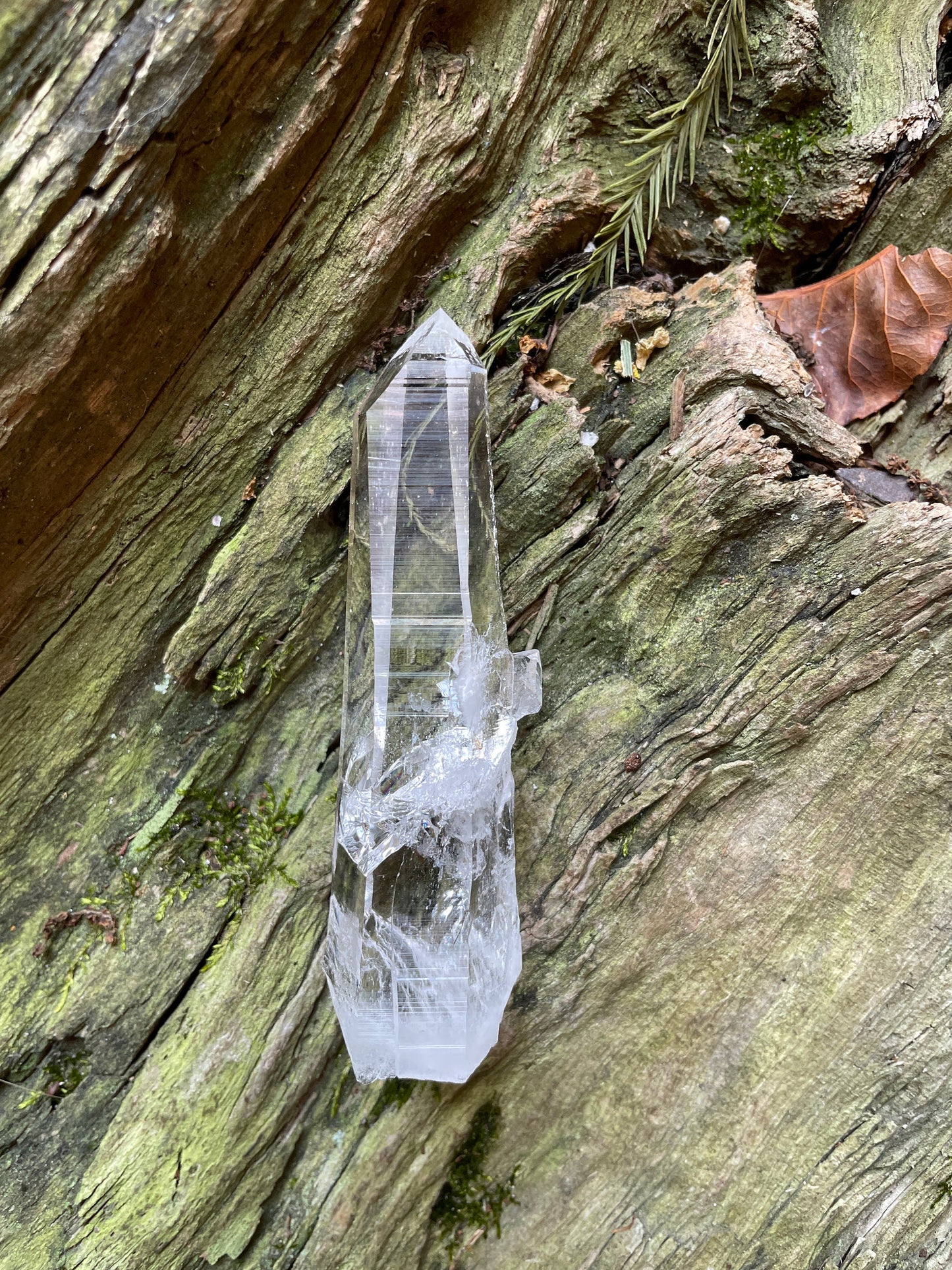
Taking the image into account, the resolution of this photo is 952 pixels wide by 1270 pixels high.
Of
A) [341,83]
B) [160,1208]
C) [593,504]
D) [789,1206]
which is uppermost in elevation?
[341,83]

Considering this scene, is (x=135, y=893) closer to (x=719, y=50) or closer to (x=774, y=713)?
(x=774, y=713)

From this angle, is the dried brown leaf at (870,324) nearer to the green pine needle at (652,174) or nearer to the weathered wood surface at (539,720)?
the weathered wood surface at (539,720)

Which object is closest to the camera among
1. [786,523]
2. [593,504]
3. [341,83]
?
[341,83]

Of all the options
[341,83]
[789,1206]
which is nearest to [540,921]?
[789,1206]

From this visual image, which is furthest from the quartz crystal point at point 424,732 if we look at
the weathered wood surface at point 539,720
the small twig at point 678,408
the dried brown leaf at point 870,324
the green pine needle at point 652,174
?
the dried brown leaf at point 870,324

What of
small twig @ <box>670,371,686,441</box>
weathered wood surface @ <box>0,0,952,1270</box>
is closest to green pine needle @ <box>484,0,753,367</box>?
weathered wood surface @ <box>0,0,952,1270</box>

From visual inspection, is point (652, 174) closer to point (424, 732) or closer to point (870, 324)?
point (870, 324)

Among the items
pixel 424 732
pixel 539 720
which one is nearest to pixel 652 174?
pixel 539 720
